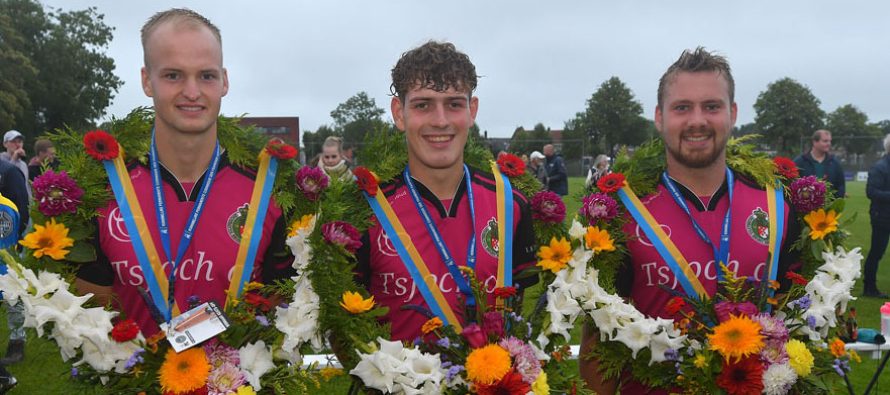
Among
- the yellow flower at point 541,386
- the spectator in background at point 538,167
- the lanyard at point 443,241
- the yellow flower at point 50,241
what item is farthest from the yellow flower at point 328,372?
the spectator in background at point 538,167

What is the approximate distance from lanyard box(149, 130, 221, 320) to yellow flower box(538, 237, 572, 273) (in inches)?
54.2

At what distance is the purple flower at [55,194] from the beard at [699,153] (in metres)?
2.43

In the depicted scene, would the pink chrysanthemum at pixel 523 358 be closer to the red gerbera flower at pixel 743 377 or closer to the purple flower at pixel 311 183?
the red gerbera flower at pixel 743 377

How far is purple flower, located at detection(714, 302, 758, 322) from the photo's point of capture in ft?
8.93

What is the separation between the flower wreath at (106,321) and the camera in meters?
2.51

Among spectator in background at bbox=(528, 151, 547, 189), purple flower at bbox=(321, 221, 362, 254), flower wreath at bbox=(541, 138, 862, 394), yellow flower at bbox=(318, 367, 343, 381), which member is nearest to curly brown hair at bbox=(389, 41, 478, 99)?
purple flower at bbox=(321, 221, 362, 254)

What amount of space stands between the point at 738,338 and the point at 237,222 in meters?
1.97

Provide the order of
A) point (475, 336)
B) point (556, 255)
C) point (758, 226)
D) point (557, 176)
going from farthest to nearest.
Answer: point (557, 176), point (758, 226), point (556, 255), point (475, 336)

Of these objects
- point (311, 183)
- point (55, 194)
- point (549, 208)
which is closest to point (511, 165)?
point (549, 208)

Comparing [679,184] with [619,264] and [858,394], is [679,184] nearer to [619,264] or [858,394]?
[619,264]

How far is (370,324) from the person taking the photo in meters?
2.72

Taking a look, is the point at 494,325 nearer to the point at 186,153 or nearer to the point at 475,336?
the point at 475,336

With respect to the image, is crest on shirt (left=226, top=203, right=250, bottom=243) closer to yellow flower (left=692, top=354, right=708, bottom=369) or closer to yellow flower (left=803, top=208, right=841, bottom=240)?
yellow flower (left=692, top=354, right=708, bottom=369)

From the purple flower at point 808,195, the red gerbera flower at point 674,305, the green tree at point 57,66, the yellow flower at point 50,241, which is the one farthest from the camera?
the green tree at point 57,66
